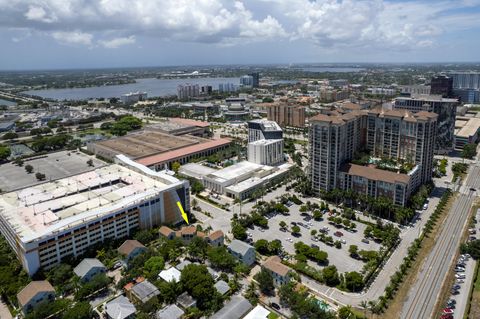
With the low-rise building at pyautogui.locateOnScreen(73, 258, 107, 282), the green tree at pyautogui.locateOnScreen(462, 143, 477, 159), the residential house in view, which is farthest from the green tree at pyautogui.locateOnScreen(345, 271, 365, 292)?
the green tree at pyautogui.locateOnScreen(462, 143, 477, 159)

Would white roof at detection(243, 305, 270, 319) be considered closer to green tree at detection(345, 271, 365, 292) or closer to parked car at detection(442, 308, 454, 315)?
green tree at detection(345, 271, 365, 292)

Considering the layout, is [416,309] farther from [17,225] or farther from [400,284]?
[17,225]

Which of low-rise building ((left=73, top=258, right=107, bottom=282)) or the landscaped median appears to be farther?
low-rise building ((left=73, top=258, right=107, bottom=282))

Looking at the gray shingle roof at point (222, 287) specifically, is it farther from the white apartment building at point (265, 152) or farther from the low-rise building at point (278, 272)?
the white apartment building at point (265, 152)

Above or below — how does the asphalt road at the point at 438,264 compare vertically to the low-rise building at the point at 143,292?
below

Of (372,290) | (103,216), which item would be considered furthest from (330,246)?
(103,216)

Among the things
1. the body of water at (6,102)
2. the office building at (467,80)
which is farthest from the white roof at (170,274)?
the body of water at (6,102)
